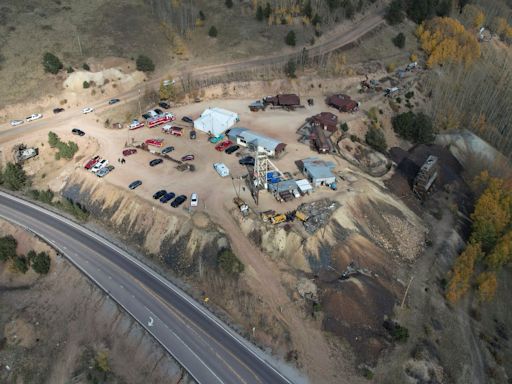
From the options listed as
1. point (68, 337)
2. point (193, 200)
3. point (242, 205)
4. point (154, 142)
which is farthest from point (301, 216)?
point (68, 337)

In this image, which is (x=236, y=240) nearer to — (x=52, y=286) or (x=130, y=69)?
(x=52, y=286)

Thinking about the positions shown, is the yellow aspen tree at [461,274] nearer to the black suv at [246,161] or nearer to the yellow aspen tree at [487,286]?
the yellow aspen tree at [487,286]

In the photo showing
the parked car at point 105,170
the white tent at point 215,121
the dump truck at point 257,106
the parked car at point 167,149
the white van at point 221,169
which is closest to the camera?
the white van at point 221,169

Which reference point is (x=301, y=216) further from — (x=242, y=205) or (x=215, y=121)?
(x=215, y=121)

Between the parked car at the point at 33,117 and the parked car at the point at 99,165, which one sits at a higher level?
the parked car at the point at 33,117

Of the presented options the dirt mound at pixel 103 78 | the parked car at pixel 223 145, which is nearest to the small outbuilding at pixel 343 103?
the parked car at pixel 223 145

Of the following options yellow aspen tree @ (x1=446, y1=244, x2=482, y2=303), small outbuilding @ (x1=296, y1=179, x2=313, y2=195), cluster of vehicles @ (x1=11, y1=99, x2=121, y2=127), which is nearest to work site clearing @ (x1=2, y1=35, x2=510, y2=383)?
small outbuilding @ (x1=296, y1=179, x2=313, y2=195)

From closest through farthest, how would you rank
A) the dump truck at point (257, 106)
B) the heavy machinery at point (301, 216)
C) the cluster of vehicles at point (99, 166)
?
the heavy machinery at point (301, 216)
the cluster of vehicles at point (99, 166)
the dump truck at point (257, 106)
